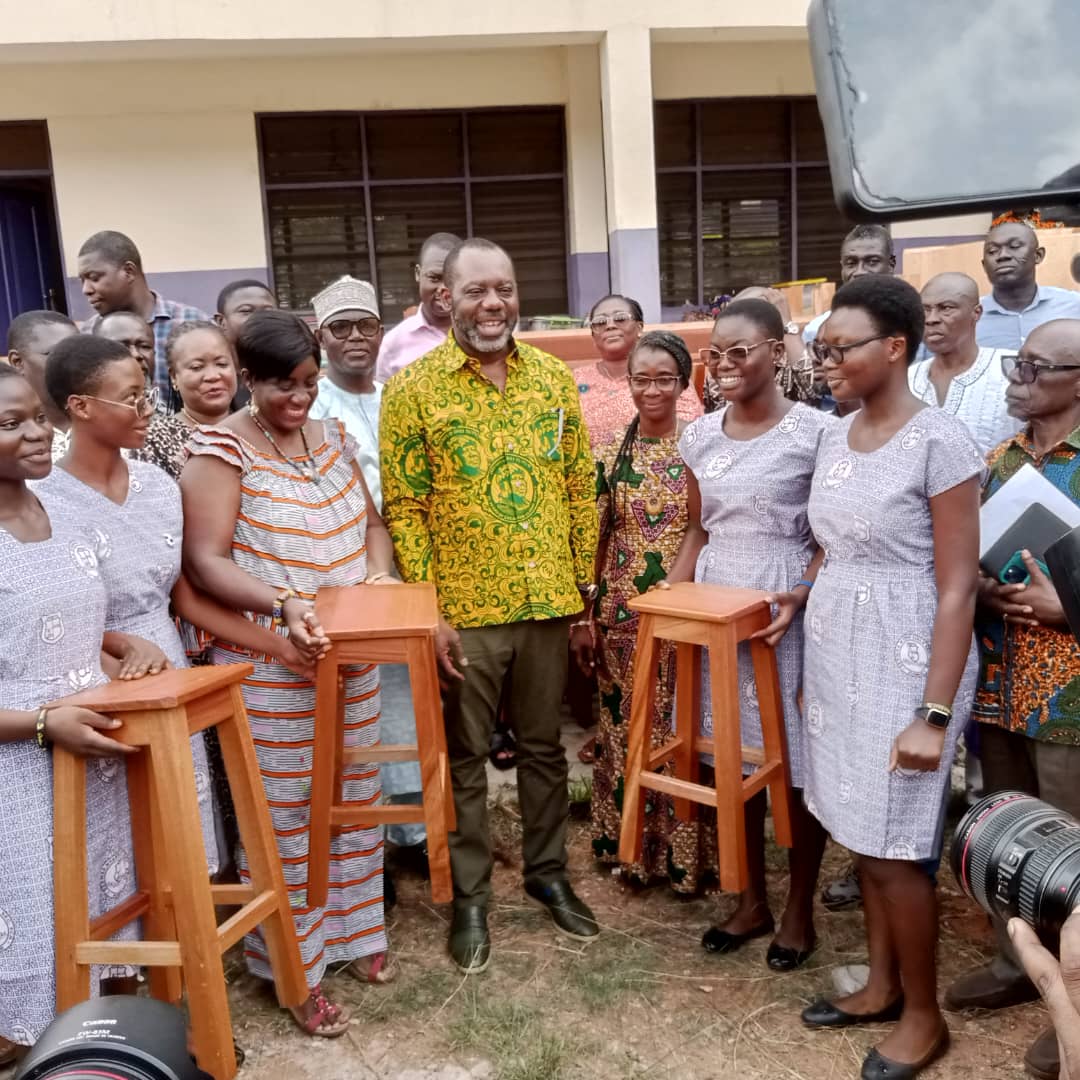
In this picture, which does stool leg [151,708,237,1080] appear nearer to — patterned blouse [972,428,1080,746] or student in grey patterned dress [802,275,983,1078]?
student in grey patterned dress [802,275,983,1078]

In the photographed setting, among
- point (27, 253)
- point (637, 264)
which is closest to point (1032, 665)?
point (637, 264)

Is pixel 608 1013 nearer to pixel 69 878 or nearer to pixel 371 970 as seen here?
pixel 371 970

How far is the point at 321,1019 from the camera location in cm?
271

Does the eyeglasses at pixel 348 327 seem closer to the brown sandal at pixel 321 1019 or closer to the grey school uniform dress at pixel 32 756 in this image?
the grey school uniform dress at pixel 32 756

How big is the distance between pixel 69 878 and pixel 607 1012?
147 centimetres

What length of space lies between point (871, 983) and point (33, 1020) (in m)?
2.02

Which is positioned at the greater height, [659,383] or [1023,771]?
[659,383]

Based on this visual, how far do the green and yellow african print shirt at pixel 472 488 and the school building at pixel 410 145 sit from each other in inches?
220

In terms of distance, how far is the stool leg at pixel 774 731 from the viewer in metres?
2.75

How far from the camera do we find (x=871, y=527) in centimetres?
235

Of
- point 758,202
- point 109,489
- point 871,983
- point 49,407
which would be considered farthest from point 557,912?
point 758,202

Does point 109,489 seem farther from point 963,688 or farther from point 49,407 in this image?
point 963,688

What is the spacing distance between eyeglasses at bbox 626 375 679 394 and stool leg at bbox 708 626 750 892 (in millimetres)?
960

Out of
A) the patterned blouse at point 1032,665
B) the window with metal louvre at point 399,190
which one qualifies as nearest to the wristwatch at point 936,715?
the patterned blouse at point 1032,665
